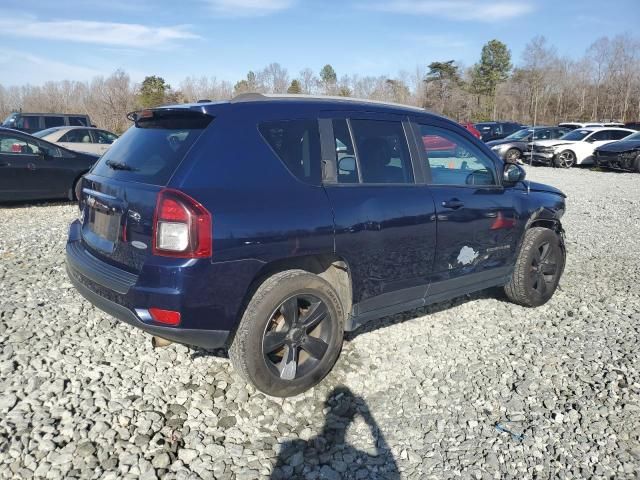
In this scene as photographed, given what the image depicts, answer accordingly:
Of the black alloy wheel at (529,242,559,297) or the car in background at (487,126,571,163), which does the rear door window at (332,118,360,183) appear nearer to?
the black alloy wheel at (529,242,559,297)

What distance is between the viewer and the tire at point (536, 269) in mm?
4660

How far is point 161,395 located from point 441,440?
1749mm

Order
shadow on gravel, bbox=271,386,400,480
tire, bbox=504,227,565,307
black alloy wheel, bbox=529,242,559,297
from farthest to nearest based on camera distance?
1. black alloy wheel, bbox=529,242,559,297
2. tire, bbox=504,227,565,307
3. shadow on gravel, bbox=271,386,400,480

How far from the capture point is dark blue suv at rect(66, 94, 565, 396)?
9.01 feet

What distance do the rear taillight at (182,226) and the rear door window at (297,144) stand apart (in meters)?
0.69

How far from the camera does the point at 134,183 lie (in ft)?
9.68

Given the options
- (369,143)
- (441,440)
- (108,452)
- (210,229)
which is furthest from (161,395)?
(369,143)

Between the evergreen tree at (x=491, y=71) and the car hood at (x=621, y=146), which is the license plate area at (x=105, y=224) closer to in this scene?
the car hood at (x=621, y=146)

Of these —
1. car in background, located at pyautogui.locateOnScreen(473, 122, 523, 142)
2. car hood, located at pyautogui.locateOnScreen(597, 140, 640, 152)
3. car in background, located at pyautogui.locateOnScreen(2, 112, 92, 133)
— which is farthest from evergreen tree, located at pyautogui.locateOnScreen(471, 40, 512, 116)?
car in background, located at pyautogui.locateOnScreen(2, 112, 92, 133)

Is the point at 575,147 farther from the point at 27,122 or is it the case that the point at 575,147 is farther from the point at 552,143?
the point at 27,122

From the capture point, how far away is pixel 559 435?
2.93 metres

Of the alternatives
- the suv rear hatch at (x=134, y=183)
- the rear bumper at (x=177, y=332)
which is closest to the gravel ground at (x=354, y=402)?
the rear bumper at (x=177, y=332)

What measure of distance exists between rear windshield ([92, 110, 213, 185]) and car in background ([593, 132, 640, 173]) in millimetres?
19037

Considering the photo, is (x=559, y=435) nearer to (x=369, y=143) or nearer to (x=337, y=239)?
(x=337, y=239)
